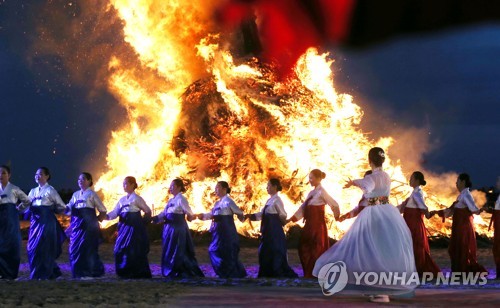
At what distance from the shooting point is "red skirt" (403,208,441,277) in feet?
45.6

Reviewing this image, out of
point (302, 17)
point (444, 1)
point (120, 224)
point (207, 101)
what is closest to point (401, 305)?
point (120, 224)

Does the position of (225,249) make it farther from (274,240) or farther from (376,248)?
(376,248)

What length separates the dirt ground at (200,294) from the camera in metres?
9.27

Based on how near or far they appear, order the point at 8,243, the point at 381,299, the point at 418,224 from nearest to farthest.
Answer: the point at 381,299 < the point at 8,243 < the point at 418,224

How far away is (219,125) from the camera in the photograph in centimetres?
2308

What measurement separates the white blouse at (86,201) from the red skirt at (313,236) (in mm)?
3421

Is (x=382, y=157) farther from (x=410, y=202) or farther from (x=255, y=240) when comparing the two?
(x=255, y=240)

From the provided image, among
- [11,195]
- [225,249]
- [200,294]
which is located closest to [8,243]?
[11,195]

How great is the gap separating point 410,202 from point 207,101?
34.4 ft

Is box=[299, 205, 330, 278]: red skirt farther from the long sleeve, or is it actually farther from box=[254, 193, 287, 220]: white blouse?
box=[254, 193, 287, 220]: white blouse

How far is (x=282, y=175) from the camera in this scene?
22078 mm

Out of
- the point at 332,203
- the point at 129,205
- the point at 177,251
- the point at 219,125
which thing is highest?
the point at 219,125

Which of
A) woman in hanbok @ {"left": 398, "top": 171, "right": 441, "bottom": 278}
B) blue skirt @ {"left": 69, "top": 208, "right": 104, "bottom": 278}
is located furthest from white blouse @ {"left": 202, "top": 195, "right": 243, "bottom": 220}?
woman in hanbok @ {"left": 398, "top": 171, "right": 441, "bottom": 278}

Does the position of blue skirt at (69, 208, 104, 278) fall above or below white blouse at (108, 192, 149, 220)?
below
